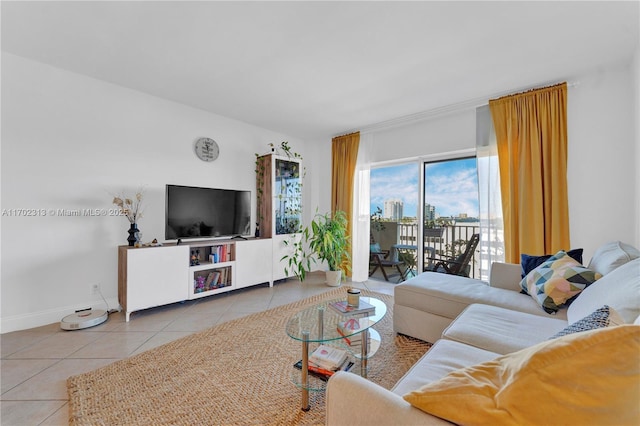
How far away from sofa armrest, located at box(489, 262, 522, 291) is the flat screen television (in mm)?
2870

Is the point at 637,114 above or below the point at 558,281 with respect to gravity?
above

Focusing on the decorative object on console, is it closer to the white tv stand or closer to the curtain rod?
the white tv stand

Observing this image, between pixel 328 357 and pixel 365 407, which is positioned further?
pixel 328 357

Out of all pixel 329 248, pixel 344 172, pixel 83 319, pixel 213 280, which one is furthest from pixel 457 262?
pixel 83 319

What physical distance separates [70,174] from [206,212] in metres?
1.27

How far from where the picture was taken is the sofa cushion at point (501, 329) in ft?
4.19

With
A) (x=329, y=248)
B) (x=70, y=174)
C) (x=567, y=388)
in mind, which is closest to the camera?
(x=567, y=388)

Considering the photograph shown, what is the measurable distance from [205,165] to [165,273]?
4.79 feet

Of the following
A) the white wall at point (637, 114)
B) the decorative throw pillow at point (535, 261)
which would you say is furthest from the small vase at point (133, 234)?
the white wall at point (637, 114)

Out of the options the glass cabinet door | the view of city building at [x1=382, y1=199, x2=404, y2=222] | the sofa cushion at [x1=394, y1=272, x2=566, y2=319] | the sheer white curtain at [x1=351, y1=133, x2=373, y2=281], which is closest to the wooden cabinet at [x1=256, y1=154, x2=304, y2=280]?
the glass cabinet door

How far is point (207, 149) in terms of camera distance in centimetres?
350

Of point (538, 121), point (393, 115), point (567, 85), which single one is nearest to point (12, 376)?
point (393, 115)

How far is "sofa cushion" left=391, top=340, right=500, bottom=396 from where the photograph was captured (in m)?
0.98

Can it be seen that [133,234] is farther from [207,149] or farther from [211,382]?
[211,382]
